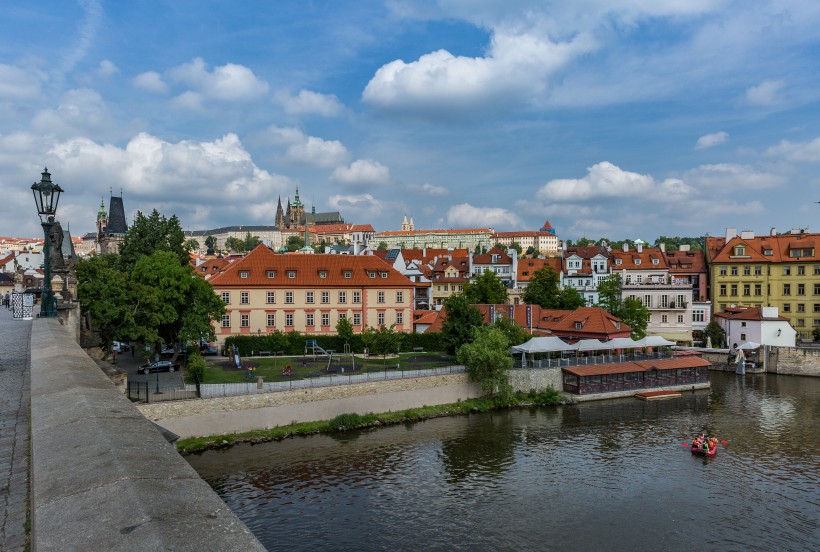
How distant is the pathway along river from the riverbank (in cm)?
99

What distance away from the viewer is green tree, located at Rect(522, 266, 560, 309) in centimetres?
6581

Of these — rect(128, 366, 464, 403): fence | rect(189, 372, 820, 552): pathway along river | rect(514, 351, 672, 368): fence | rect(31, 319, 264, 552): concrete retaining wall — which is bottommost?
rect(189, 372, 820, 552): pathway along river

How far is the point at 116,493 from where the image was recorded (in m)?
3.89

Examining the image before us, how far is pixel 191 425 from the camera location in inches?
1251

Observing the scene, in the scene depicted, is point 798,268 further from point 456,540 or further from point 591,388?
point 456,540

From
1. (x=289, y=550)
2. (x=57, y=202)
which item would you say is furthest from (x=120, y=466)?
(x=289, y=550)

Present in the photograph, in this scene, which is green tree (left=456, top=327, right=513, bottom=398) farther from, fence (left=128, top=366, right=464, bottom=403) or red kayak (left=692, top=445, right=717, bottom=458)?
red kayak (left=692, top=445, right=717, bottom=458)

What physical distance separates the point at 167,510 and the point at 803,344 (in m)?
70.8

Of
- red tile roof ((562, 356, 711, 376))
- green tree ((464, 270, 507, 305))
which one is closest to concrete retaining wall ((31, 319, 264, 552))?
red tile roof ((562, 356, 711, 376))

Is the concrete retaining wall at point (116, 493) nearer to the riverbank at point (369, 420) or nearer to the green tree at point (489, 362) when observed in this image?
the riverbank at point (369, 420)

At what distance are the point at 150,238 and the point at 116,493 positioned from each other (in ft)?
183

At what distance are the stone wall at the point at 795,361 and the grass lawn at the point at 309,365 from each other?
31.6 m

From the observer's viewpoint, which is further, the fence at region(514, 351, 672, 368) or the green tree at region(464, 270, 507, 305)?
the green tree at region(464, 270, 507, 305)

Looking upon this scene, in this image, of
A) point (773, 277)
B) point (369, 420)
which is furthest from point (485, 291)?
point (773, 277)
